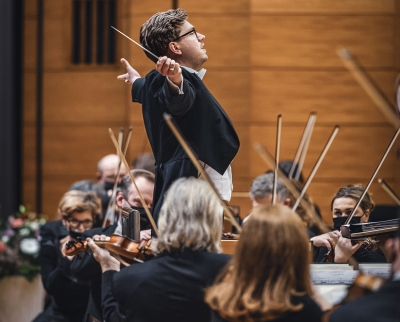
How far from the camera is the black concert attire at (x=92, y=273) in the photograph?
3373 mm

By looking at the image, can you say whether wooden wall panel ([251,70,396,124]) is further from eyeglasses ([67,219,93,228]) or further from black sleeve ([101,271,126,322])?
black sleeve ([101,271,126,322])

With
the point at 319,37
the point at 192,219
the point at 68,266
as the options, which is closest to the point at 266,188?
the point at 68,266

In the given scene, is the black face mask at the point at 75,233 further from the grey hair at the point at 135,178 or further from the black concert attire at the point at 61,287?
the grey hair at the point at 135,178

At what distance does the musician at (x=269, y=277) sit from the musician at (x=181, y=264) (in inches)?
10.4

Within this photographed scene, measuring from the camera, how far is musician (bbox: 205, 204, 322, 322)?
1.85 metres

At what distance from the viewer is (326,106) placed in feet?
19.5

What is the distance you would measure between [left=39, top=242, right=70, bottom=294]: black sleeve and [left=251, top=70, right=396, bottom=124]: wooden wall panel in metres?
2.38

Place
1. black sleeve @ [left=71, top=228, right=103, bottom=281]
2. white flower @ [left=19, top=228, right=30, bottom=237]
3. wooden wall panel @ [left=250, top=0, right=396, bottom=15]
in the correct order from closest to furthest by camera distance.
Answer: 1. black sleeve @ [left=71, top=228, right=103, bottom=281]
2. white flower @ [left=19, top=228, right=30, bottom=237]
3. wooden wall panel @ [left=250, top=0, right=396, bottom=15]

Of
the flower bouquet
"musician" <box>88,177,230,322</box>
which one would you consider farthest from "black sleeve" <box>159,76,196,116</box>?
the flower bouquet

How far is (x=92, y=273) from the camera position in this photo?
11.1 ft

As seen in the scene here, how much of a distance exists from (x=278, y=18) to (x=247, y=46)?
32 centimetres

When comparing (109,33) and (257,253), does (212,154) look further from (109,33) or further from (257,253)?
(109,33)

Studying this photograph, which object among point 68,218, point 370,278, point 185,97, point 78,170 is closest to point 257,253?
point 370,278

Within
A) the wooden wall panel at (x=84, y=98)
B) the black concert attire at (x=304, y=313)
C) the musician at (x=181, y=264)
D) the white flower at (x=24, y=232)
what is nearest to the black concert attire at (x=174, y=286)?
the musician at (x=181, y=264)
